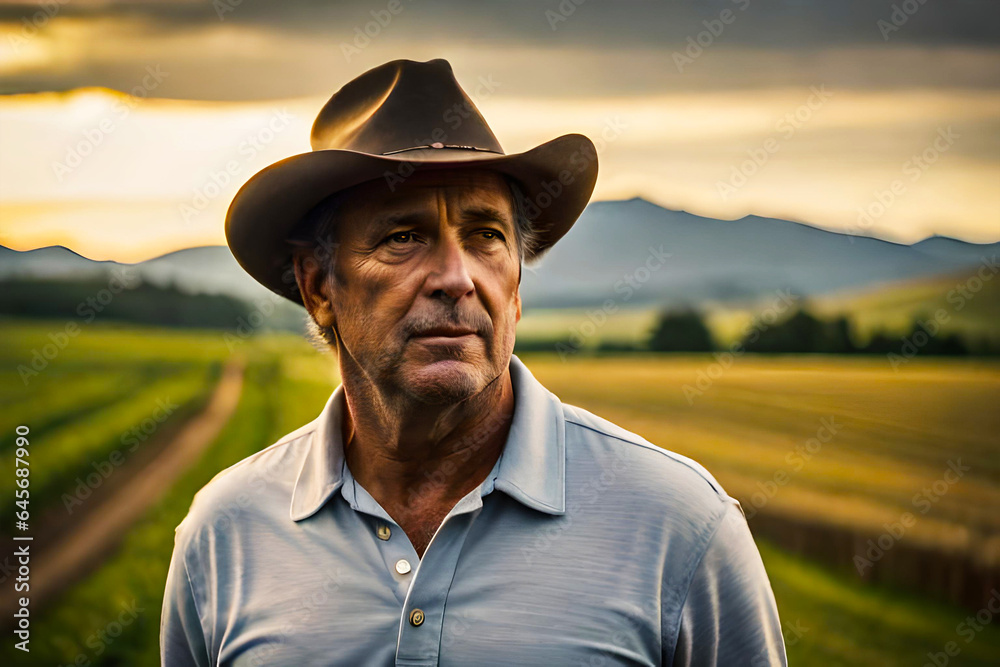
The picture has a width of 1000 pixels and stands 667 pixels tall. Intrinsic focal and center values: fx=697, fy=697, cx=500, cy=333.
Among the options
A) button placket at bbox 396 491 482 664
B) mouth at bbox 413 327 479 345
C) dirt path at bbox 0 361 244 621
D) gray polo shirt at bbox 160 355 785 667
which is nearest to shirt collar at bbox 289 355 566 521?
gray polo shirt at bbox 160 355 785 667

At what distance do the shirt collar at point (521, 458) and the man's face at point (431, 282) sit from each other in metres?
0.13

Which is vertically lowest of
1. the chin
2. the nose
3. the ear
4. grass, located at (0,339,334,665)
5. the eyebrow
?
grass, located at (0,339,334,665)

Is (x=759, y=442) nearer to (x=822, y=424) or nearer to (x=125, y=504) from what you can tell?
(x=822, y=424)

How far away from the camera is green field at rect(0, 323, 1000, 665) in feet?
15.3

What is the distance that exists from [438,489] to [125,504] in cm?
527

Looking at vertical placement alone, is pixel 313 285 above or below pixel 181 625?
above

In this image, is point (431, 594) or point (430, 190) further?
point (430, 190)

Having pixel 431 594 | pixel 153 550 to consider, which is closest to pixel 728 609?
pixel 431 594

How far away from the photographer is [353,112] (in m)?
1.80

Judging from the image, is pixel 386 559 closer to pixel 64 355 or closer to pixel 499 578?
pixel 499 578

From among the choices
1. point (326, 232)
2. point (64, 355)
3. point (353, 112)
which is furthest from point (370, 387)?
point (64, 355)

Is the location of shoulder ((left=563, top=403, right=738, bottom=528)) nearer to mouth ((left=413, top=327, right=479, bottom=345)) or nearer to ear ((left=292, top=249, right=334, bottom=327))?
mouth ((left=413, top=327, right=479, bottom=345))

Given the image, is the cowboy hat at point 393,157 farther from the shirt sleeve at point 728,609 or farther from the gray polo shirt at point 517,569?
the shirt sleeve at point 728,609

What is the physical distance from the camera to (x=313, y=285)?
6.09 ft
